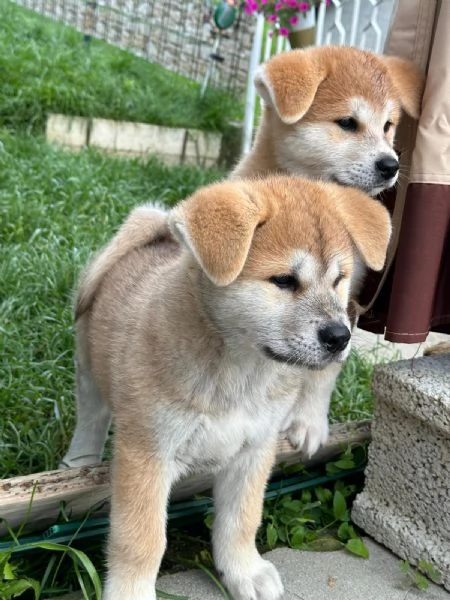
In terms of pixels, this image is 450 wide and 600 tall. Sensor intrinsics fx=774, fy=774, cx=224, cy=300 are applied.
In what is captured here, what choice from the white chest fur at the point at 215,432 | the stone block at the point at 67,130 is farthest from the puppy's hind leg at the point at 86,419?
the stone block at the point at 67,130

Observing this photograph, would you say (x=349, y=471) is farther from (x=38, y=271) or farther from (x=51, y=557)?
(x=38, y=271)

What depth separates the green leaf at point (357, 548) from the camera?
2813mm

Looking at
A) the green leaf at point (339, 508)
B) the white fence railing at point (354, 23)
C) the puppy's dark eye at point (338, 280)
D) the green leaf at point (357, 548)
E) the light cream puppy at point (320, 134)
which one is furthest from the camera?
the white fence railing at point (354, 23)

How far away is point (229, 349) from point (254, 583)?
83cm

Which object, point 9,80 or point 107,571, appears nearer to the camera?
point 107,571

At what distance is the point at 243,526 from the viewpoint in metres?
2.52

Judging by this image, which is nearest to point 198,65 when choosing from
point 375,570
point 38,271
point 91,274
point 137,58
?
point 137,58

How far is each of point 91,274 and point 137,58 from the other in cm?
727

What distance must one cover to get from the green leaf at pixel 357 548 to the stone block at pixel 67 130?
525 centimetres

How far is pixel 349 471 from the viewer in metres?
3.21

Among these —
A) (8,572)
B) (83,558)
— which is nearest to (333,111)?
(83,558)

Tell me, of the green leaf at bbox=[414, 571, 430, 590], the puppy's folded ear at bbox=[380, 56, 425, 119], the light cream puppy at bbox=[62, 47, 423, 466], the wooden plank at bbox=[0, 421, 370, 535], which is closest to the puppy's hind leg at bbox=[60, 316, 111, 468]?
the light cream puppy at bbox=[62, 47, 423, 466]

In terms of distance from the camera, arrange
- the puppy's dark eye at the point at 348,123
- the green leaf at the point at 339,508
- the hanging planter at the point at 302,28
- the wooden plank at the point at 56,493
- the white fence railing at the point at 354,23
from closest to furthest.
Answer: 1. the wooden plank at the point at 56,493
2. the green leaf at the point at 339,508
3. the puppy's dark eye at the point at 348,123
4. the white fence railing at the point at 354,23
5. the hanging planter at the point at 302,28

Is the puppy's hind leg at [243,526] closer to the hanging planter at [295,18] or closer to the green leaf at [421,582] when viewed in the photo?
the green leaf at [421,582]
